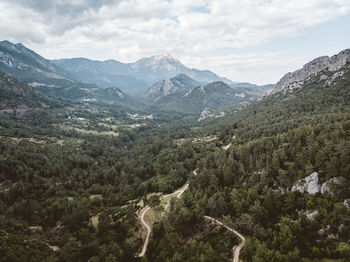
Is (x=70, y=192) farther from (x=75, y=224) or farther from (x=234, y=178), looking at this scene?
(x=234, y=178)

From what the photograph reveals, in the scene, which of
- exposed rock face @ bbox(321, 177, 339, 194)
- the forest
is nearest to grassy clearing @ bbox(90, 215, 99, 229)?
the forest

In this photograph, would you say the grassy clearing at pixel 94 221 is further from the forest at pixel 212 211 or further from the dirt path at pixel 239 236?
the dirt path at pixel 239 236

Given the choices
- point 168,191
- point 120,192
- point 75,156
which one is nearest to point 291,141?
point 168,191

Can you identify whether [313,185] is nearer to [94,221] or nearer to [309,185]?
[309,185]

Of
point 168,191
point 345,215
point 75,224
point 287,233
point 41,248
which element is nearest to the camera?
point 345,215

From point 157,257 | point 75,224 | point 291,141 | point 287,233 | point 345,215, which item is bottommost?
point 75,224

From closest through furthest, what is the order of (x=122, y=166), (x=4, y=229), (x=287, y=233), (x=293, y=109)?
(x=287, y=233) → (x=4, y=229) → (x=122, y=166) → (x=293, y=109)

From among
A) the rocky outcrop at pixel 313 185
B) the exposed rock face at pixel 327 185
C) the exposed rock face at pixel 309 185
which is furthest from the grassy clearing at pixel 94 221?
the exposed rock face at pixel 327 185

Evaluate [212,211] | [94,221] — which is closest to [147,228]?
[212,211]

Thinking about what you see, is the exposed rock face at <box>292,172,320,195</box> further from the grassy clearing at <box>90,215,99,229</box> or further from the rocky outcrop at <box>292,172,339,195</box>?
the grassy clearing at <box>90,215,99,229</box>
